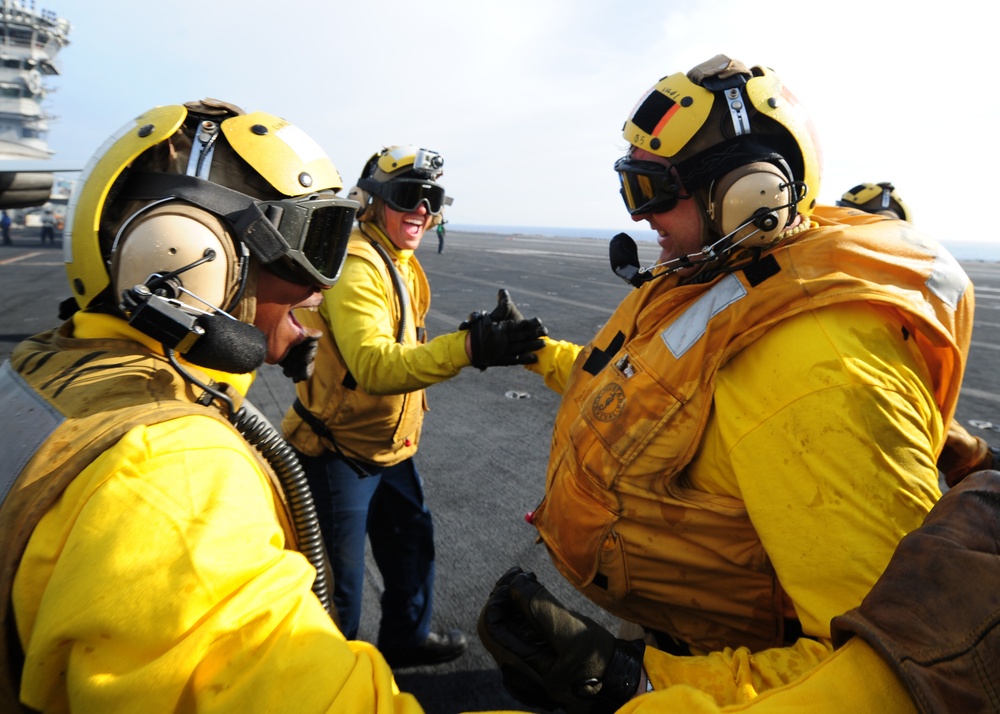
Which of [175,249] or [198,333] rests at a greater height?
[175,249]

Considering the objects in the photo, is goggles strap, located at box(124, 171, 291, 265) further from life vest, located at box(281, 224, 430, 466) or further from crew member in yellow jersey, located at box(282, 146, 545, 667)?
life vest, located at box(281, 224, 430, 466)

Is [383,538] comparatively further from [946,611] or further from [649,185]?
[946,611]

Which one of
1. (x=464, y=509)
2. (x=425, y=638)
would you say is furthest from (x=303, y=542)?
(x=464, y=509)

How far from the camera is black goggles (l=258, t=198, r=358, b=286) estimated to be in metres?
1.45

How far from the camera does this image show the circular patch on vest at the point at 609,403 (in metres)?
1.71

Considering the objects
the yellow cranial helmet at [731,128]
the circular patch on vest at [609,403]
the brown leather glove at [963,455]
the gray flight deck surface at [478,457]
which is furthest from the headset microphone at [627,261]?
the gray flight deck surface at [478,457]

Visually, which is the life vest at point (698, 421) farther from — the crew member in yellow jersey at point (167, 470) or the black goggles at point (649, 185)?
the crew member in yellow jersey at point (167, 470)

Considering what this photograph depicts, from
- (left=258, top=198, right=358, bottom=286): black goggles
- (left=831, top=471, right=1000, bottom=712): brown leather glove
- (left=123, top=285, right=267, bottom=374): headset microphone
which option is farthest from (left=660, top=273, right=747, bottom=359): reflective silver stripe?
(left=123, top=285, right=267, bottom=374): headset microphone

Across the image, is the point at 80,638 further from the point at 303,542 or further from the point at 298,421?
the point at 298,421

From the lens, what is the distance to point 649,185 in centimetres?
193

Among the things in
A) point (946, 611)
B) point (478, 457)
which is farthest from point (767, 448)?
point (478, 457)

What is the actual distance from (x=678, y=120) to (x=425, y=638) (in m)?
2.67

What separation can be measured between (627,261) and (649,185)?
0.39m

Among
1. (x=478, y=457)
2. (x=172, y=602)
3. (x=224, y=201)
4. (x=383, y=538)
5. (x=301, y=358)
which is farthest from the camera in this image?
(x=478, y=457)
